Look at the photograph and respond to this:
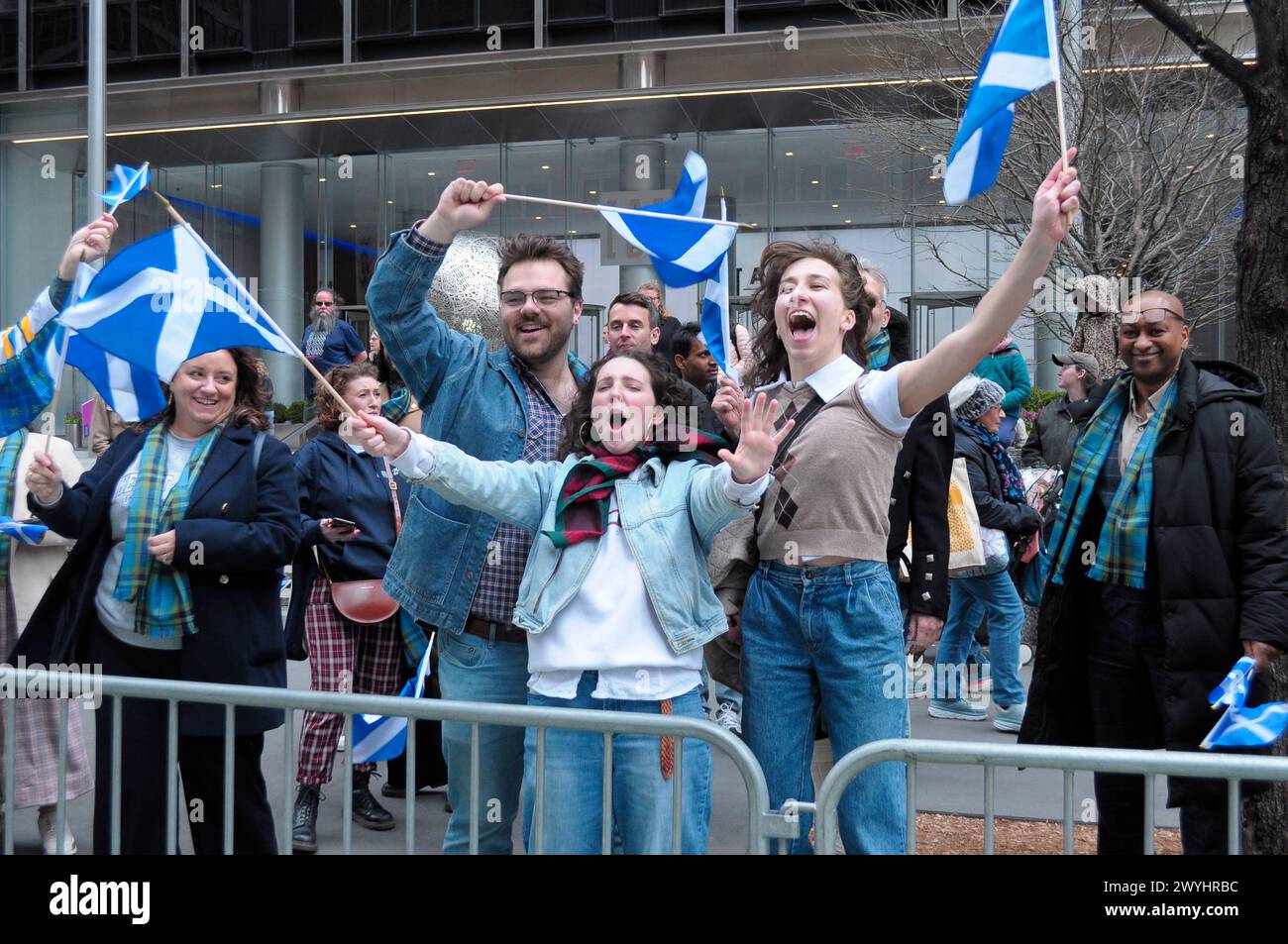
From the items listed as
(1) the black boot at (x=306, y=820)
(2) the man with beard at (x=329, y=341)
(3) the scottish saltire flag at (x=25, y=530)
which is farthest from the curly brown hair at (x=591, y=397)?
(2) the man with beard at (x=329, y=341)

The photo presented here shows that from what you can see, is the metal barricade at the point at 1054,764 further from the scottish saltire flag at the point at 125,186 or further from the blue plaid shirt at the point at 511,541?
the scottish saltire flag at the point at 125,186

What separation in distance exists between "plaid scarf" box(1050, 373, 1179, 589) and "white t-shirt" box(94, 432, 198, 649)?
9.99 ft

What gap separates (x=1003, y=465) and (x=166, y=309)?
5352mm

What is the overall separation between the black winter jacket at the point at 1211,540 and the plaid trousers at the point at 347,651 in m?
3.47

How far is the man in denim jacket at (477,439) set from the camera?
3699 millimetres

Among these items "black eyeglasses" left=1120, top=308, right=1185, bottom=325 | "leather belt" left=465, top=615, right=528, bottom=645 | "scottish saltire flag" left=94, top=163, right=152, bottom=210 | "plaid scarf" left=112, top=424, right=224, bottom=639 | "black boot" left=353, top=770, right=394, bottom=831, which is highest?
"scottish saltire flag" left=94, top=163, right=152, bottom=210

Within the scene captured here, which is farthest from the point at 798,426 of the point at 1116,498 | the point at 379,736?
the point at 379,736

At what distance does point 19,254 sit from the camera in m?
24.4

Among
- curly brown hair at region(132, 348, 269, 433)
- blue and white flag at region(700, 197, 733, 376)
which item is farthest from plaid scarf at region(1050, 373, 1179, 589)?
curly brown hair at region(132, 348, 269, 433)

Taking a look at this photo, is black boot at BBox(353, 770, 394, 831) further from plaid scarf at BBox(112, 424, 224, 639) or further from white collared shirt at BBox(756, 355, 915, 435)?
white collared shirt at BBox(756, 355, 915, 435)

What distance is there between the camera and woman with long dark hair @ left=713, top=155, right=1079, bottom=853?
361cm

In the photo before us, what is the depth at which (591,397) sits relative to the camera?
3.74 metres

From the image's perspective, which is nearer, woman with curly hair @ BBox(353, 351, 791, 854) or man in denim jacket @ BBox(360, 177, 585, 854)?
woman with curly hair @ BBox(353, 351, 791, 854)
